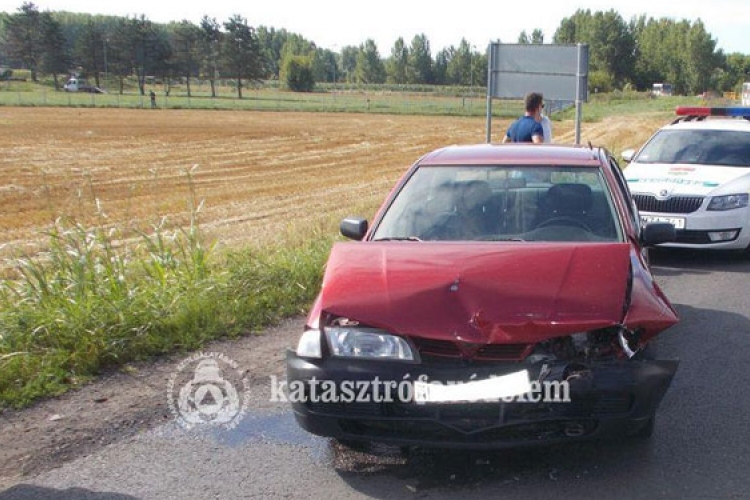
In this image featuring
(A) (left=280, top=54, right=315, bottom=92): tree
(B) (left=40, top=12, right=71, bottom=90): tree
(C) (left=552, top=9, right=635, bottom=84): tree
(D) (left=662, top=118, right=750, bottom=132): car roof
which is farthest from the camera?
(C) (left=552, top=9, right=635, bottom=84): tree

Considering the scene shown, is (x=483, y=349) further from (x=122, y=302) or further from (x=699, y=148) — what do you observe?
(x=699, y=148)

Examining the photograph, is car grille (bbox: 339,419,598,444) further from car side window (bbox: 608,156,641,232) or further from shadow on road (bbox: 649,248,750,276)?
shadow on road (bbox: 649,248,750,276)

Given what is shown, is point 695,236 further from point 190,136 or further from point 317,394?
point 190,136

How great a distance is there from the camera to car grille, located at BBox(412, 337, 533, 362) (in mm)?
3883

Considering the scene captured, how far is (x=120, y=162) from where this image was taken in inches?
1153

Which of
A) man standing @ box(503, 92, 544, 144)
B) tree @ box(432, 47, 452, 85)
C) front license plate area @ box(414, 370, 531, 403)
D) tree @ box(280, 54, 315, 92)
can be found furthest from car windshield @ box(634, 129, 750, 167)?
tree @ box(432, 47, 452, 85)

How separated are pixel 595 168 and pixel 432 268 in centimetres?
177

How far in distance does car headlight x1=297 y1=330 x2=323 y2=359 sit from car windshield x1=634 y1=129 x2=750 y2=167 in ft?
25.8

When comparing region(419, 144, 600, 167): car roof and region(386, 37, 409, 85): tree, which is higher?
region(386, 37, 409, 85): tree

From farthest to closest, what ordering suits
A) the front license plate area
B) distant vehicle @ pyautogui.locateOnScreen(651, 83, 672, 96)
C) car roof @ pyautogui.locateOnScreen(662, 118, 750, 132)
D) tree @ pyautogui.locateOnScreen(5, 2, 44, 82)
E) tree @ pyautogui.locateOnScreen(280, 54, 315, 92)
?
tree @ pyautogui.locateOnScreen(280, 54, 315, 92) < distant vehicle @ pyautogui.locateOnScreen(651, 83, 672, 96) < tree @ pyautogui.locateOnScreen(5, 2, 44, 82) < car roof @ pyautogui.locateOnScreen(662, 118, 750, 132) < the front license plate area

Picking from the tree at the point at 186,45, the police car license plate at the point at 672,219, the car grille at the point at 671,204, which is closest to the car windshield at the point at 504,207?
the police car license plate at the point at 672,219

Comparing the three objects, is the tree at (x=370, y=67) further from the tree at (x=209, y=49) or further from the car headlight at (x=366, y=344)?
the car headlight at (x=366, y=344)

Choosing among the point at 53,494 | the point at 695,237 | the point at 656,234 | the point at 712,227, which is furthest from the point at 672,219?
the point at 53,494

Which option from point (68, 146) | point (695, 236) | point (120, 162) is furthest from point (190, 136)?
point (695, 236)
